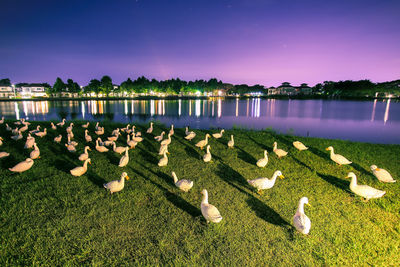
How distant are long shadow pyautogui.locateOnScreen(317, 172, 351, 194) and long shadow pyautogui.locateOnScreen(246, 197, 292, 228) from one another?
4180mm

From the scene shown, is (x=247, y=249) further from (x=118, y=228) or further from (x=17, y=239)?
(x=17, y=239)

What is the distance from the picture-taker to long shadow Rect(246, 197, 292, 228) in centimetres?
647

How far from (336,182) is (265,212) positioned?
475 cm

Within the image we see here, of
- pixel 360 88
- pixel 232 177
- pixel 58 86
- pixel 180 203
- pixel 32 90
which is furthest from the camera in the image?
pixel 360 88

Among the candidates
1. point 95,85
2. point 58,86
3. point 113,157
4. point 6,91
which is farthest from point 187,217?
point 6,91

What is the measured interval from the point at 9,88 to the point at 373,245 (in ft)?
578

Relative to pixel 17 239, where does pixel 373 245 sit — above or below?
below

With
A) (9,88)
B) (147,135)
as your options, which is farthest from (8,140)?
(9,88)

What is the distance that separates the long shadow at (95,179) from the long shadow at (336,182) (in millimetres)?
10662

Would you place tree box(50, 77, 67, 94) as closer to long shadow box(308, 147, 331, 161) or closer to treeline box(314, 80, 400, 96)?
long shadow box(308, 147, 331, 161)

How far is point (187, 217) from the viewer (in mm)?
6570

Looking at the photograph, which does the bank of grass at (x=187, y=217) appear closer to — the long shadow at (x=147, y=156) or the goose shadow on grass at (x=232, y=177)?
the goose shadow on grass at (x=232, y=177)

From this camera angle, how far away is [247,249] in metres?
5.39

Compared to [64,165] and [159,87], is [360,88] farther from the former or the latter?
[64,165]
